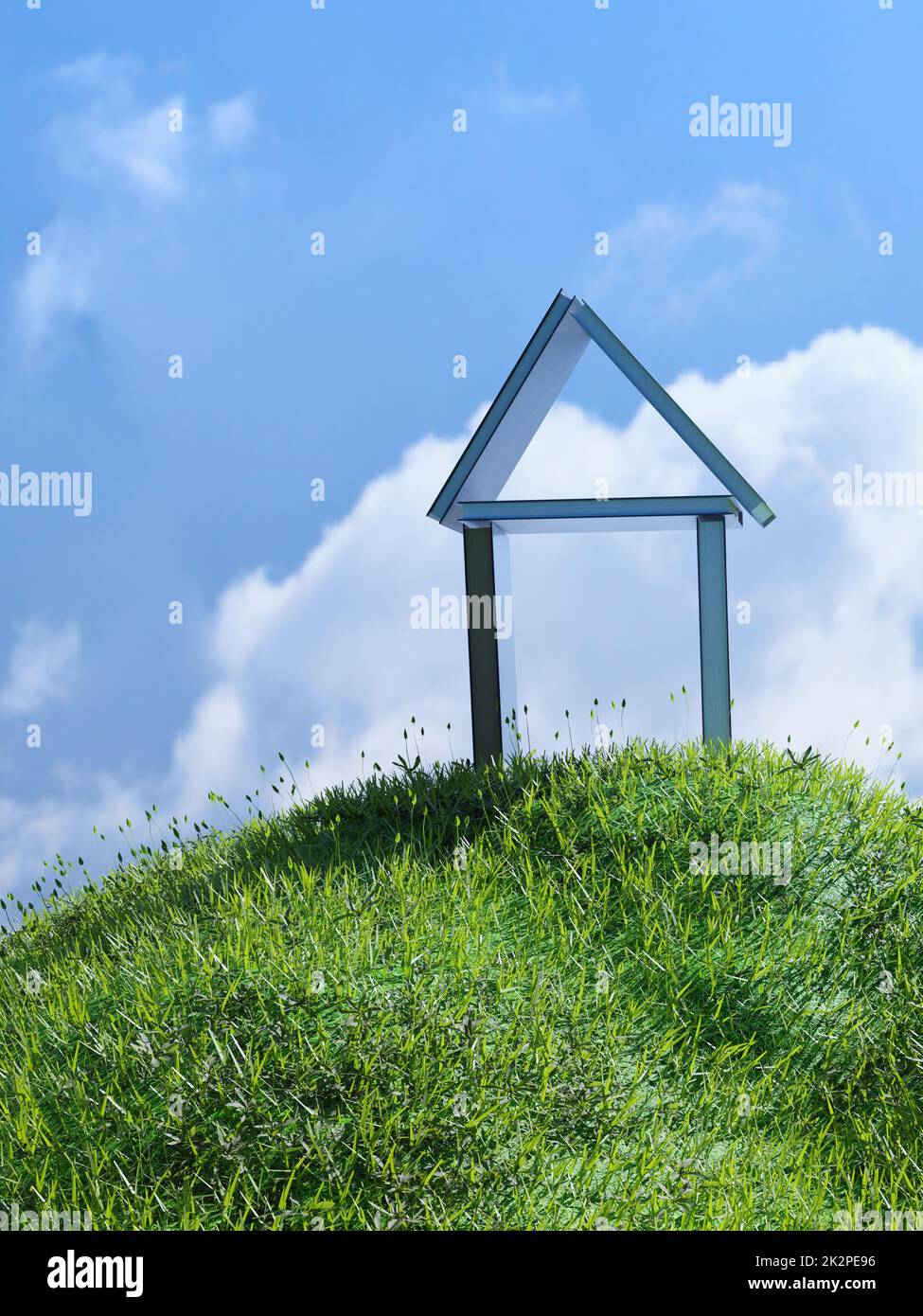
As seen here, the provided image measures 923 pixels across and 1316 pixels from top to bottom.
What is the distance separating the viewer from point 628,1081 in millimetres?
5035

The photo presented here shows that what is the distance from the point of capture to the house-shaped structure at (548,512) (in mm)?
8086

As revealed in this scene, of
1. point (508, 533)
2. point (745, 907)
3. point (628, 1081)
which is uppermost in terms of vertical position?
point (508, 533)

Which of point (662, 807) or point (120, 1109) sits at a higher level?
point (662, 807)

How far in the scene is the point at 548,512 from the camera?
27.5ft

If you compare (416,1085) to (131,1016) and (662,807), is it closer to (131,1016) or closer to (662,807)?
(131,1016)

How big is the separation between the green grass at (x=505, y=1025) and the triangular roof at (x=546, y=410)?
2.22 m

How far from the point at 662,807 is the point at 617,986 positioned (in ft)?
6.14
